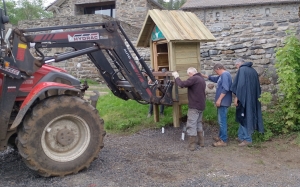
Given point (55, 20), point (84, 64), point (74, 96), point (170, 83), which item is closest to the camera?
point (74, 96)

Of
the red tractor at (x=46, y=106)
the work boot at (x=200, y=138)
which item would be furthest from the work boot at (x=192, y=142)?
the red tractor at (x=46, y=106)

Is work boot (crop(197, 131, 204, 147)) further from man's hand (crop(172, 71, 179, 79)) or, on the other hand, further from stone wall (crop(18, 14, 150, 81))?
stone wall (crop(18, 14, 150, 81))

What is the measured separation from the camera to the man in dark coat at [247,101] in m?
6.48

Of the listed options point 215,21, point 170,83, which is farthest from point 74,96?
point 215,21

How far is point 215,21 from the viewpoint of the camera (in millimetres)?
26250

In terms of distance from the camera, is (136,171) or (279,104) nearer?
(136,171)

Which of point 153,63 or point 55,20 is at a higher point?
point 55,20

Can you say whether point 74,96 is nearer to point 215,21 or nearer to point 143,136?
point 143,136

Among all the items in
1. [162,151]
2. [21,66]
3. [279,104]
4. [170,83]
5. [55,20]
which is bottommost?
[162,151]

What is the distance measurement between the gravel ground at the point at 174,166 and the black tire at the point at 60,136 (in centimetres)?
19

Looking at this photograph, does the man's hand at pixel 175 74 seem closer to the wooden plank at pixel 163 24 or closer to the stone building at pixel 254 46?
the wooden plank at pixel 163 24

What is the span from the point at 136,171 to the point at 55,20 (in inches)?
494

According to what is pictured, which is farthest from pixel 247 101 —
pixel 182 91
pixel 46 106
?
pixel 46 106

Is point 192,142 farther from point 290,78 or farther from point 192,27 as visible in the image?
point 192,27
